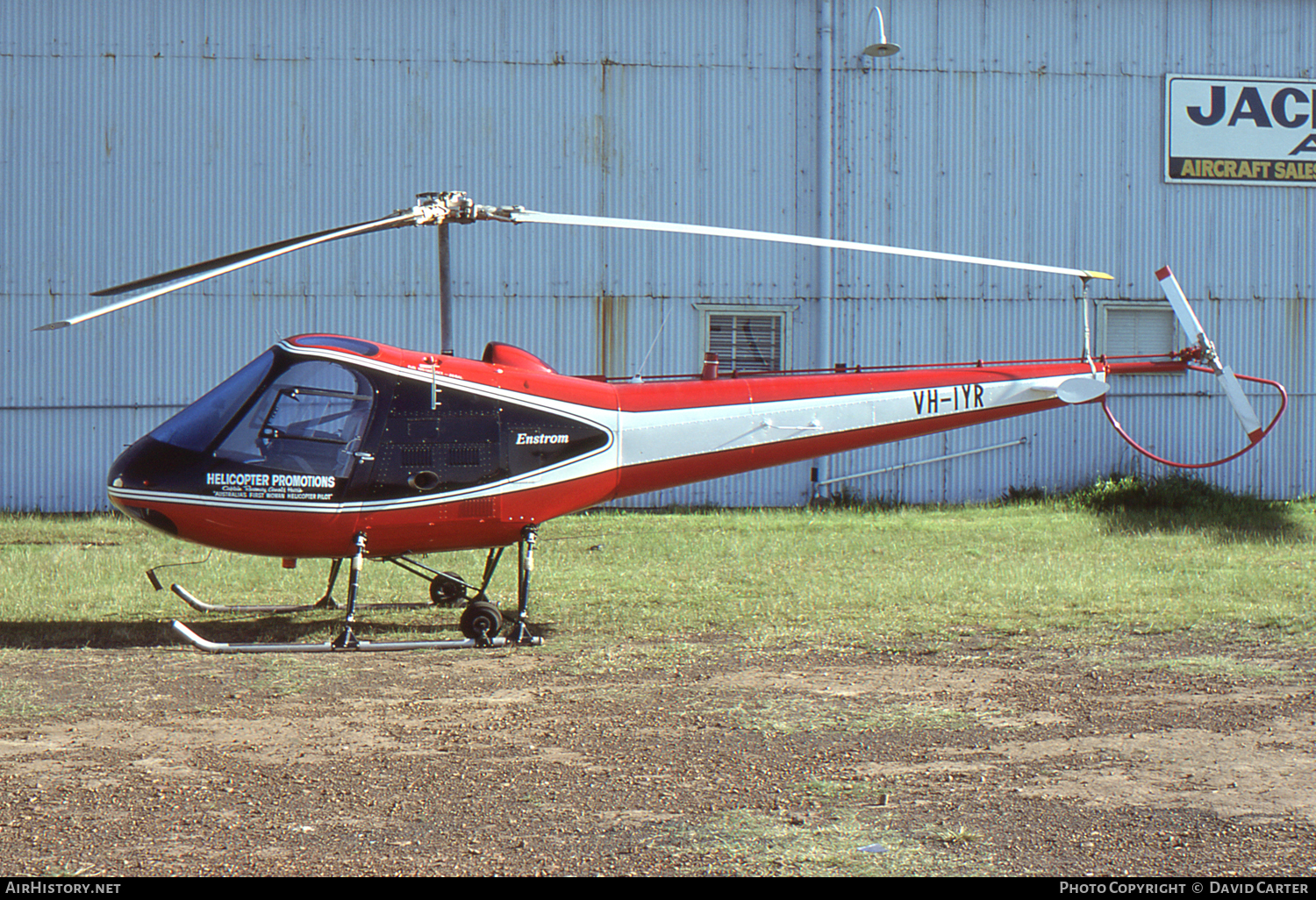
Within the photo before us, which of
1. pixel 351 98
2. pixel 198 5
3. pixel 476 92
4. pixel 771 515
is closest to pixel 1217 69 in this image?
pixel 771 515

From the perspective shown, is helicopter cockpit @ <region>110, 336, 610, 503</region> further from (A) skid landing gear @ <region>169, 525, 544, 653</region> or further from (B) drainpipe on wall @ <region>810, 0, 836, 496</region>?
(B) drainpipe on wall @ <region>810, 0, 836, 496</region>

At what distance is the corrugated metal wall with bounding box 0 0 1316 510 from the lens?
15555mm

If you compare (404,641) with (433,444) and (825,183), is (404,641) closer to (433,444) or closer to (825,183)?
(433,444)

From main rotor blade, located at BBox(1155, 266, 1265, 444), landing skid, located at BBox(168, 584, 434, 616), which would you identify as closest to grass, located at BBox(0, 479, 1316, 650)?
landing skid, located at BBox(168, 584, 434, 616)

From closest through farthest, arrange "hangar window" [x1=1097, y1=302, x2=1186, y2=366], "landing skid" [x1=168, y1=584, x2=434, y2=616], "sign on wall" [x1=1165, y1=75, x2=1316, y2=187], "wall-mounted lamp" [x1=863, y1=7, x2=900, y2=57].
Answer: "landing skid" [x1=168, y1=584, x2=434, y2=616] < "wall-mounted lamp" [x1=863, y1=7, x2=900, y2=57] < "sign on wall" [x1=1165, y1=75, x2=1316, y2=187] < "hangar window" [x1=1097, y1=302, x2=1186, y2=366]

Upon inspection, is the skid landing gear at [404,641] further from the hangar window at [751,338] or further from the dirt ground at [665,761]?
the hangar window at [751,338]

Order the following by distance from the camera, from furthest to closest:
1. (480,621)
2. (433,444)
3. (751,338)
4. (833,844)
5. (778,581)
A: (751,338)
(778,581)
(433,444)
(480,621)
(833,844)

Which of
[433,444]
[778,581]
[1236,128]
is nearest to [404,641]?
[433,444]

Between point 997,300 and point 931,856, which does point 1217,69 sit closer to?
point 997,300

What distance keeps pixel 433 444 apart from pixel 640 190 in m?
8.65

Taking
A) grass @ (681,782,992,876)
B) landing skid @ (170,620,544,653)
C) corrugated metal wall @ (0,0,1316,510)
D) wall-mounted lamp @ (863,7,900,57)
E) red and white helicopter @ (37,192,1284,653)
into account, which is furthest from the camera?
wall-mounted lamp @ (863,7,900,57)

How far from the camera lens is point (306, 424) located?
7980 millimetres

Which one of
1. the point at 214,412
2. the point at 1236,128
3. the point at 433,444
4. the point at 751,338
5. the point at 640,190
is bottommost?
the point at 433,444
